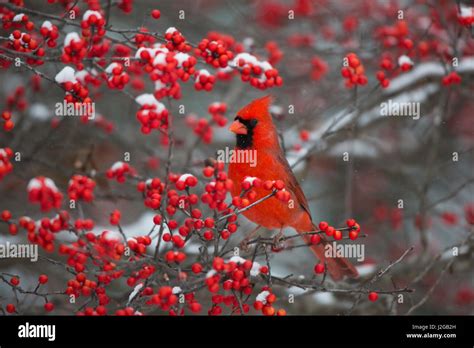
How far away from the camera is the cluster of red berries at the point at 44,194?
7.11ft

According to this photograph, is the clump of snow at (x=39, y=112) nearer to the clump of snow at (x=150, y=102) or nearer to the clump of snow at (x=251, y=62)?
the clump of snow at (x=150, y=102)

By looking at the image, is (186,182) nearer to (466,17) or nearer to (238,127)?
(238,127)

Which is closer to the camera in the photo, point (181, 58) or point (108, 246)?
point (108, 246)

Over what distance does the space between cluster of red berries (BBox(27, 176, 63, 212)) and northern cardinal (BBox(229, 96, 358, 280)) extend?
41.6 inches

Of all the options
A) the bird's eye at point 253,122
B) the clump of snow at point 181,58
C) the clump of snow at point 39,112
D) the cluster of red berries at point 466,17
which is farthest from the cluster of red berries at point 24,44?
the cluster of red berries at point 466,17

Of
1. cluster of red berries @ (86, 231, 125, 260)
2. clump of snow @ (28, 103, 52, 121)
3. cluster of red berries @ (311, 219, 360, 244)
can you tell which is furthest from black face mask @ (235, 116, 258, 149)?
clump of snow @ (28, 103, 52, 121)

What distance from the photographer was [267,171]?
3.15 m

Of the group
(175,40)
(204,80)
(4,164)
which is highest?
(175,40)

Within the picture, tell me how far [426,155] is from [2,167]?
309 centimetres

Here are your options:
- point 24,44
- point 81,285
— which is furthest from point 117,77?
point 81,285

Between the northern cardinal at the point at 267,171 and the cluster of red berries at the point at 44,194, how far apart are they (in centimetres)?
106

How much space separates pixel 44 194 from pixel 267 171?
124 centimetres

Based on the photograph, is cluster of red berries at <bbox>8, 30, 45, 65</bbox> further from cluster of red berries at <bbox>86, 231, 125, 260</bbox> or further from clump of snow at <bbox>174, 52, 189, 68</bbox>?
cluster of red berries at <bbox>86, 231, 125, 260</bbox>

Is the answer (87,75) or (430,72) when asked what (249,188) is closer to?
(87,75)
